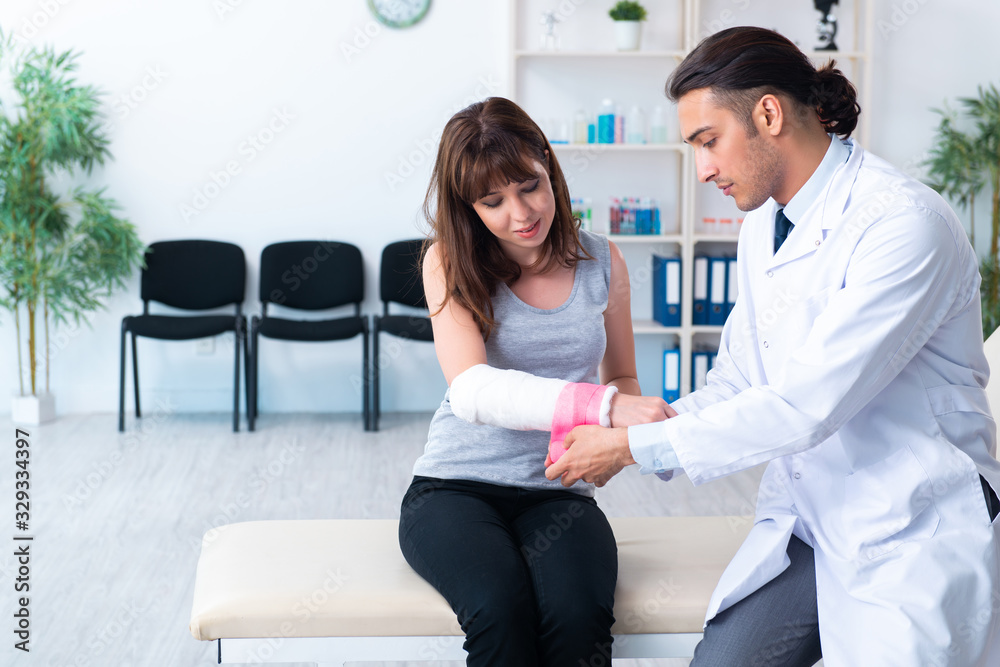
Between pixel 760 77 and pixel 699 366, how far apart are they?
2844 millimetres

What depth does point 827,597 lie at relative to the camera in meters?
1.20

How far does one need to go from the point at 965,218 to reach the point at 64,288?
4.11 metres

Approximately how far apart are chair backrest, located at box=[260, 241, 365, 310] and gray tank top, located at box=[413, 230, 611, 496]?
251 centimetres

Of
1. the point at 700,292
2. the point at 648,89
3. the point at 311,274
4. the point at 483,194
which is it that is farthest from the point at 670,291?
the point at 483,194

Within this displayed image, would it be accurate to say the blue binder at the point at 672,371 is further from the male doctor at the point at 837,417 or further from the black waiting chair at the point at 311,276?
the male doctor at the point at 837,417

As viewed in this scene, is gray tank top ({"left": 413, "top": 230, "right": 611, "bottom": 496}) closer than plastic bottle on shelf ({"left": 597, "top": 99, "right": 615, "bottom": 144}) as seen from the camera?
Result: Yes

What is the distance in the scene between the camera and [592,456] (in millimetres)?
1317

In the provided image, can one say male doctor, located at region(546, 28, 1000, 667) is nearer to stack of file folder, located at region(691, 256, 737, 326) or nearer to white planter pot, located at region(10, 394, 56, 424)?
stack of file folder, located at region(691, 256, 737, 326)

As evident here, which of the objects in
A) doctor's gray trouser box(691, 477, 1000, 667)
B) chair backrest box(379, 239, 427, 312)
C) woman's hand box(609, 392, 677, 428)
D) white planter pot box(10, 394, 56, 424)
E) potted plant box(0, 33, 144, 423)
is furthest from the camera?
chair backrest box(379, 239, 427, 312)

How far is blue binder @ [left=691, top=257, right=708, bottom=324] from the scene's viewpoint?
3934 mm

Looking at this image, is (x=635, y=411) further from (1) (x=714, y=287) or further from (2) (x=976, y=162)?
(2) (x=976, y=162)

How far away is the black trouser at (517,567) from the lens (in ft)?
3.96

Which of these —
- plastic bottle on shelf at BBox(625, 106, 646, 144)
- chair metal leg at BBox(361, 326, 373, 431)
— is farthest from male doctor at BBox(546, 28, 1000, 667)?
plastic bottle on shelf at BBox(625, 106, 646, 144)

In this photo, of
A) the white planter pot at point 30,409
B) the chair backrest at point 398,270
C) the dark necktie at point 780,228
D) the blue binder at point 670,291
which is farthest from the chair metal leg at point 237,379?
the dark necktie at point 780,228
